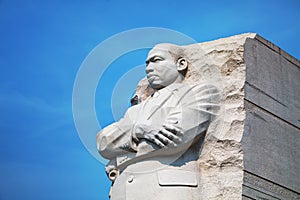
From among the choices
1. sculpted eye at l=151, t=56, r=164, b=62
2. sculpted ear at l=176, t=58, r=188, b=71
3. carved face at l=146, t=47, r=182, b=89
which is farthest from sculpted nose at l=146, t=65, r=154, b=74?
sculpted ear at l=176, t=58, r=188, b=71

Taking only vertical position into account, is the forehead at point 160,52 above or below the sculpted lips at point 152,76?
above

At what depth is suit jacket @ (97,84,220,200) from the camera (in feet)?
17.8

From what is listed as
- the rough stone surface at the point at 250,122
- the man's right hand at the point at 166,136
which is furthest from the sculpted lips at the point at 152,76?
the man's right hand at the point at 166,136

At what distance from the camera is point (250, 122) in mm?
5617

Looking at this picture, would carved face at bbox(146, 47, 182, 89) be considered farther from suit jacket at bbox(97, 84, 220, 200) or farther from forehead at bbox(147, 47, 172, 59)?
suit jacket at bbox(97, 84, 220, 200)

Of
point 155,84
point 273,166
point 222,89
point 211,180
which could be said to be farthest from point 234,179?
point 155,84

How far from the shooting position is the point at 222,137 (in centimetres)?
554

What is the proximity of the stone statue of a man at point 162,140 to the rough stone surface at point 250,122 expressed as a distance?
0.51 feet

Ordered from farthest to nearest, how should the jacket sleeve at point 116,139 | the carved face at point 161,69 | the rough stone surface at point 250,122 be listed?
the carved face at point 161,69, the jacket sleeve at point 116,139, the rough stone surface at point 250,122

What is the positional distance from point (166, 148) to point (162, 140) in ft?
0.31

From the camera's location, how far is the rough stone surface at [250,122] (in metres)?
5.40

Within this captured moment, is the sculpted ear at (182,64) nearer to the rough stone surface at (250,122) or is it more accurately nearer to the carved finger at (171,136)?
the rough stone surface at (250,122)

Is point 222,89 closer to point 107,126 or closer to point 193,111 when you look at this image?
point 193,111

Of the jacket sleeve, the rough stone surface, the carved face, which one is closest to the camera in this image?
the rough stone surface
